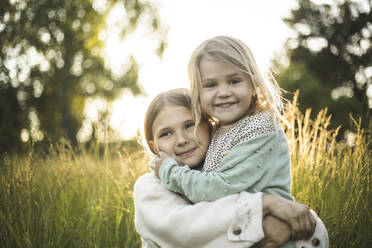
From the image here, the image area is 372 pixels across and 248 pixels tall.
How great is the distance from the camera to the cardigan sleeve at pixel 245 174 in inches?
59.5

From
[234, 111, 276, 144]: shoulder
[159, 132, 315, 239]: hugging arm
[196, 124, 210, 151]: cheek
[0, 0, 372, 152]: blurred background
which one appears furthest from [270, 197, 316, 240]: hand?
[0, 0, 372, 152]: blurred background

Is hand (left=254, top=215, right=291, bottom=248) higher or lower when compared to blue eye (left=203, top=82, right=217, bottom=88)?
lower

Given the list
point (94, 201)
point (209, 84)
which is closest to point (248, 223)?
point (209, 84)

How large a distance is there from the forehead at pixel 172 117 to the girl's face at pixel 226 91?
190 mm

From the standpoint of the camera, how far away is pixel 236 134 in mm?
1696

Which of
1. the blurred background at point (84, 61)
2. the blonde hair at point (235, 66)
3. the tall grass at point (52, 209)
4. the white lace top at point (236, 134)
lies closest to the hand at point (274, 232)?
the white lace top at point (236, 134)

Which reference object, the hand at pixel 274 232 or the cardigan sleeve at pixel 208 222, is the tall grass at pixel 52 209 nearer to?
the cardigan sleeve at pixel 208 222

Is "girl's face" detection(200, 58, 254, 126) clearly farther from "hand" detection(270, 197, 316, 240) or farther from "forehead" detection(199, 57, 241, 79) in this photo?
"hand" detection(270, 197, 316, 240)

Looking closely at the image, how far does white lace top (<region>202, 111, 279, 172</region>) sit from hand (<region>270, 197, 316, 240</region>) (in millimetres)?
374

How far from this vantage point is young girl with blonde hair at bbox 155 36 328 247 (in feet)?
4.99

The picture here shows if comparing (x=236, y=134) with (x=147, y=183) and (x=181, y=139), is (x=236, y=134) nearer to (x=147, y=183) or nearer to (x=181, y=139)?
(x=181, y=139)

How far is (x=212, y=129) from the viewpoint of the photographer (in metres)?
2.12

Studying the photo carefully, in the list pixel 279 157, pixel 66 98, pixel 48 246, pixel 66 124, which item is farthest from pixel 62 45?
pixel 279 157

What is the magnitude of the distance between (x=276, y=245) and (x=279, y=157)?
1.49 feet
